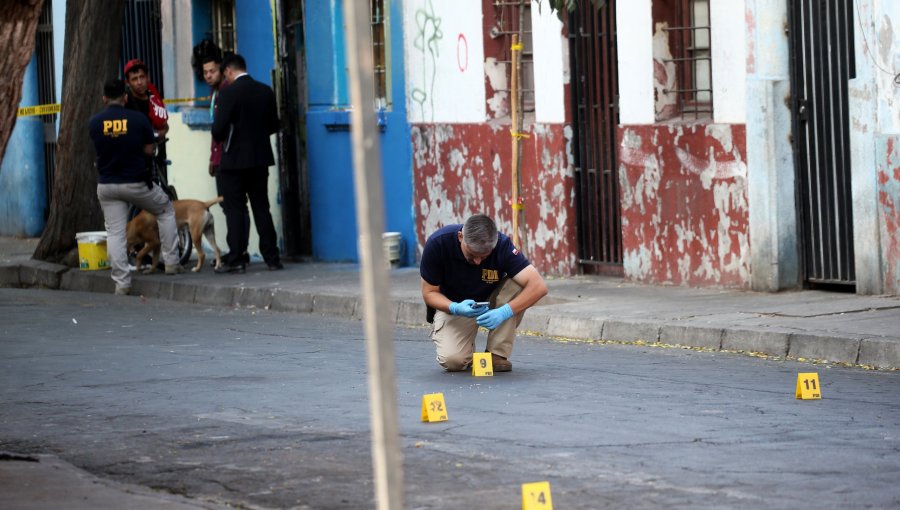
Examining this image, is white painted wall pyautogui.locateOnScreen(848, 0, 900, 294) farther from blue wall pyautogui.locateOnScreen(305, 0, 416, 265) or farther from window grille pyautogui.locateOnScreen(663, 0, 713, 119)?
blue wall pyautogui.locateOnScreen(305, 0, 416, 265)

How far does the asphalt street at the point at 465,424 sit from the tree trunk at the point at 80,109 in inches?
228

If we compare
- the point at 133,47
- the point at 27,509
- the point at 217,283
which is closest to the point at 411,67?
the point at 217,283

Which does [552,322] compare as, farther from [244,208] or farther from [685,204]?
[244,208]

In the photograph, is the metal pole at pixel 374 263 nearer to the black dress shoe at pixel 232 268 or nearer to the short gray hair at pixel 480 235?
the short gray hair at pixel 480 235

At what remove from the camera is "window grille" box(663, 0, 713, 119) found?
46.0 ft

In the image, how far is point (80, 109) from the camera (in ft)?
57.9

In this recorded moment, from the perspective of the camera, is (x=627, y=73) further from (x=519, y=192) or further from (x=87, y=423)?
(x=87, y=423)

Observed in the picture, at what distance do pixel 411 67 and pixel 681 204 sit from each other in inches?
161

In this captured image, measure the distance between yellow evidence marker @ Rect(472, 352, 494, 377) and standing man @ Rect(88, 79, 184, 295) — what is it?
7016 millimetres

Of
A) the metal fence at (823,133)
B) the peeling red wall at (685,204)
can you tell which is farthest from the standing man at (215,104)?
the metal fence at (823,133)

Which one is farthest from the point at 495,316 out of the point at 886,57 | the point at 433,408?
the point at 886,57

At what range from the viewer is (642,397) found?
29.2ft

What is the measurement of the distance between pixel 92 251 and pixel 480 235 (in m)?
8.87

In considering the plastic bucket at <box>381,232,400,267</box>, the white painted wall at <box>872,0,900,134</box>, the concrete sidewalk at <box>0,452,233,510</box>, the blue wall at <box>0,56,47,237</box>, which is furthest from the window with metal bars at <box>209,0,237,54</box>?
the concrete sidewalk at <box>0,452,233,510</box>
